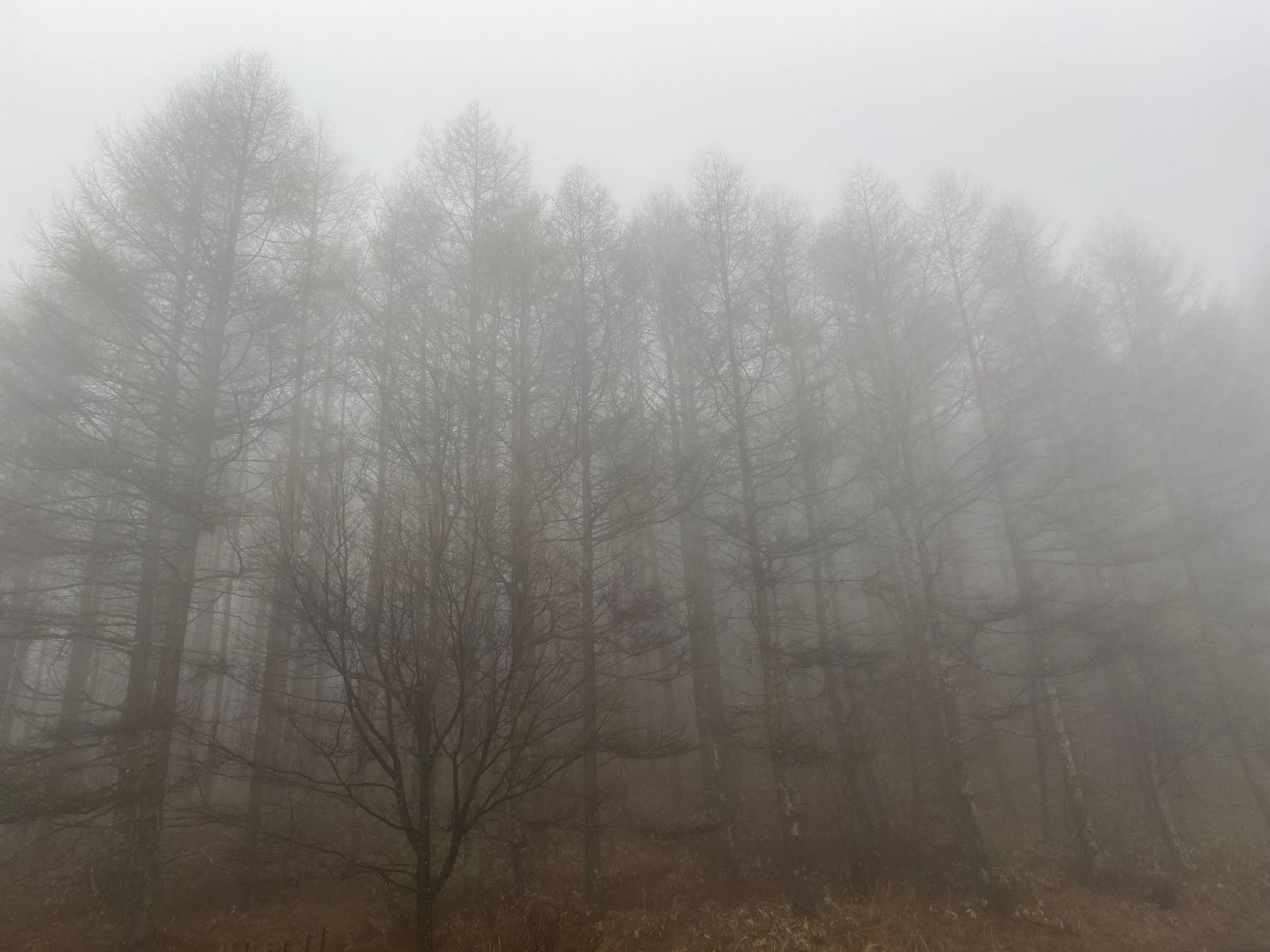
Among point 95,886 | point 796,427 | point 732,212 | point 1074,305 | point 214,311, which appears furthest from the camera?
point 1074,305

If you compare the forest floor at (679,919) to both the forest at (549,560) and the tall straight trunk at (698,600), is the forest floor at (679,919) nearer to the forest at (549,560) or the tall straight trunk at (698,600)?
the forest at (549,560)

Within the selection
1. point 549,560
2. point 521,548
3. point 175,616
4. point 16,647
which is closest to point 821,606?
point 549,560

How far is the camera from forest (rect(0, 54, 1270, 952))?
696 cm

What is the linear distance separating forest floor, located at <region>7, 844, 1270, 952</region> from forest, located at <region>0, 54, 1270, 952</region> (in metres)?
0.08

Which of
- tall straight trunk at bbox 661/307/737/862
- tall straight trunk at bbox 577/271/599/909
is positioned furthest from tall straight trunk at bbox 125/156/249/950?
tall straight trunk at bbox 661/307/737/862

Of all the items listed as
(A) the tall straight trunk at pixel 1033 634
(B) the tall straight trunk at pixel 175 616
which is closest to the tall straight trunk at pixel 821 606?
(A) the tall straight trunk at pixel 1033 634

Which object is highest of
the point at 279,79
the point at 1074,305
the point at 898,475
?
the point at 279,79

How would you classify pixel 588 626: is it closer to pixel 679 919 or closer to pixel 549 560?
pixel 549 560

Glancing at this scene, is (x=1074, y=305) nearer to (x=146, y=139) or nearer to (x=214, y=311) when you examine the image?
(x=214, y=311)

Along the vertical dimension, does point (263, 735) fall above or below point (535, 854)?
above

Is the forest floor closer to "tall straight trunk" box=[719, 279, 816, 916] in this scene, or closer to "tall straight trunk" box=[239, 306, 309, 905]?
"tall straight trunk" box=[719, 279, 816, 916]

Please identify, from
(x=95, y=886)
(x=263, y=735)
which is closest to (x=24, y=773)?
(x=95, y=886)

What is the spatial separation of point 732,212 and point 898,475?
5683 millimetres

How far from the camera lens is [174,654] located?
810 cm
